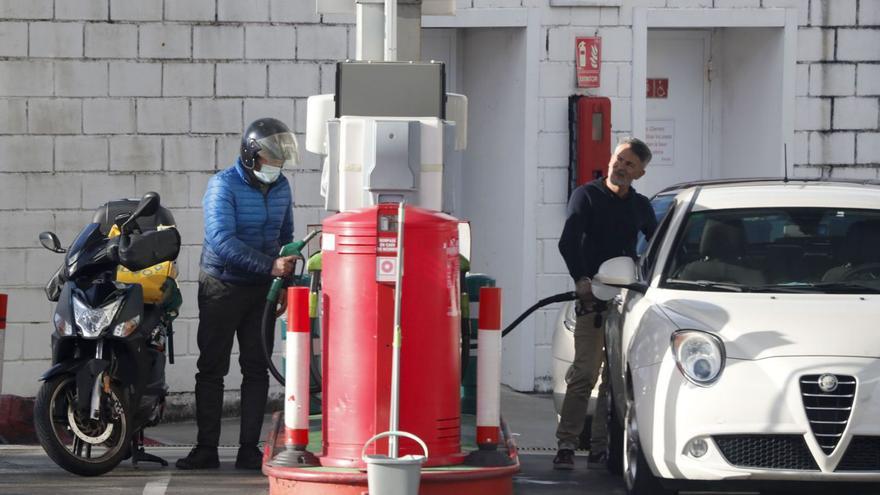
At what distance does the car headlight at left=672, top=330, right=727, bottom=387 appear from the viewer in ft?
23.1

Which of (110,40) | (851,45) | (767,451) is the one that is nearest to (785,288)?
(767,451)

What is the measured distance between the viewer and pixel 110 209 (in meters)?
9.51

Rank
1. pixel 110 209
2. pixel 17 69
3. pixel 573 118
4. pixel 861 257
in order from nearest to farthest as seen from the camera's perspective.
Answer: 1. pixel 861 257
2. pixel 110 209
3. pixel 17 69
4. pixel 573 118

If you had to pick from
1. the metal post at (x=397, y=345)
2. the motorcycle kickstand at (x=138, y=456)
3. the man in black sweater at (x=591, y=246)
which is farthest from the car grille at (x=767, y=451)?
the motorcycle kickstand at (x=138, y=456)

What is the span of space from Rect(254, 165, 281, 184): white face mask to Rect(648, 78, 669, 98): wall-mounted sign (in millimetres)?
5403

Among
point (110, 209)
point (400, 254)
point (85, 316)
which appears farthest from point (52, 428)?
point (400, 254)

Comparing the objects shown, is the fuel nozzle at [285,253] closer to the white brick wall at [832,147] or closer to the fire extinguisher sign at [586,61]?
the fire extinguisher sign at [586,61]

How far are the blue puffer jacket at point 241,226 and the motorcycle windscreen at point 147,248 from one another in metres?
0.20

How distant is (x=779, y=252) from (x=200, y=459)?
11.0 feet

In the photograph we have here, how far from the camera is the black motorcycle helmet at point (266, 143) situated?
29.1 ft

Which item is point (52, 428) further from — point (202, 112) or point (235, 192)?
point (202, 112)

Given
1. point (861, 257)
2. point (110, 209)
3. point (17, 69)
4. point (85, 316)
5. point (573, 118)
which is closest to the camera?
point (861, 257)

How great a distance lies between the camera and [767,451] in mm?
6945

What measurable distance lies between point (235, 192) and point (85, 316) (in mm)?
1055
